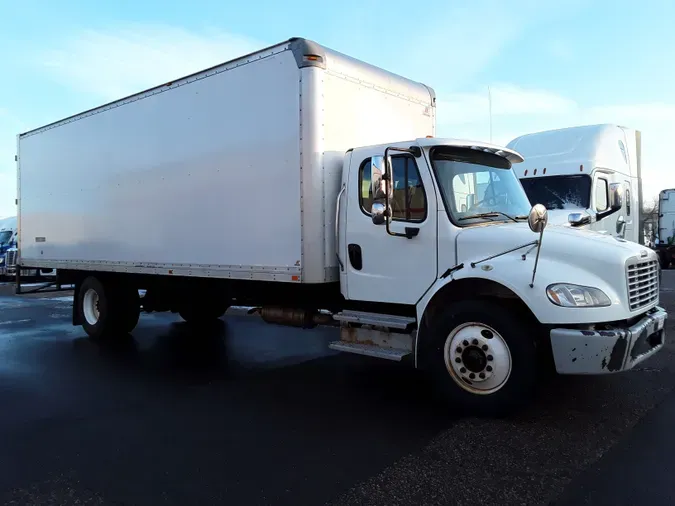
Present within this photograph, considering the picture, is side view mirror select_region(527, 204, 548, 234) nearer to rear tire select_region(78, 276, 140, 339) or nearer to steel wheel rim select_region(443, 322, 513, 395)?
steel wheel rim select_region(443, 322, 513, 395)

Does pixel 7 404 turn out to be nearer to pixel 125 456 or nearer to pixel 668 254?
pixel 125 456

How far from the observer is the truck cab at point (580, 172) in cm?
997

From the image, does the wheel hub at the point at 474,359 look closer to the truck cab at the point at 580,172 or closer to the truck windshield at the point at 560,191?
the truck cab at the point at 580,172

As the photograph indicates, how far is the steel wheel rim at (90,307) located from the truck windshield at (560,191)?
7.86 metres

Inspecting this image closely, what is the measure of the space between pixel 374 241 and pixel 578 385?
260 centimetres

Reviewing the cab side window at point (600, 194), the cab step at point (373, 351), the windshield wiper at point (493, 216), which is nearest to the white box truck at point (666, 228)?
the cab side window at point (600, 194)

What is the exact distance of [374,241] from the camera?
560 centimetres

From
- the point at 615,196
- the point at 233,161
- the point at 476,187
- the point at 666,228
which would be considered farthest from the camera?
the point at 666,228

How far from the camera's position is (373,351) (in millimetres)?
5441

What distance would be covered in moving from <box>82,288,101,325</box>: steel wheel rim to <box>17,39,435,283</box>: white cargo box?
0.58 metres

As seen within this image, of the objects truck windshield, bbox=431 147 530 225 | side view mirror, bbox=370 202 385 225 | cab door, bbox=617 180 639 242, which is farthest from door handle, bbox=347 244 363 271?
cab door, bbox=617 180 639 242

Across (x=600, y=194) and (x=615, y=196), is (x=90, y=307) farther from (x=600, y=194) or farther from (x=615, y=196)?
(x=600, y=194)

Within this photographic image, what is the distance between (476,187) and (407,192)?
2.36ft

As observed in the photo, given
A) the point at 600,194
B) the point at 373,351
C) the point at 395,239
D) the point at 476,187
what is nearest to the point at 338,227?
the point at 395,239
